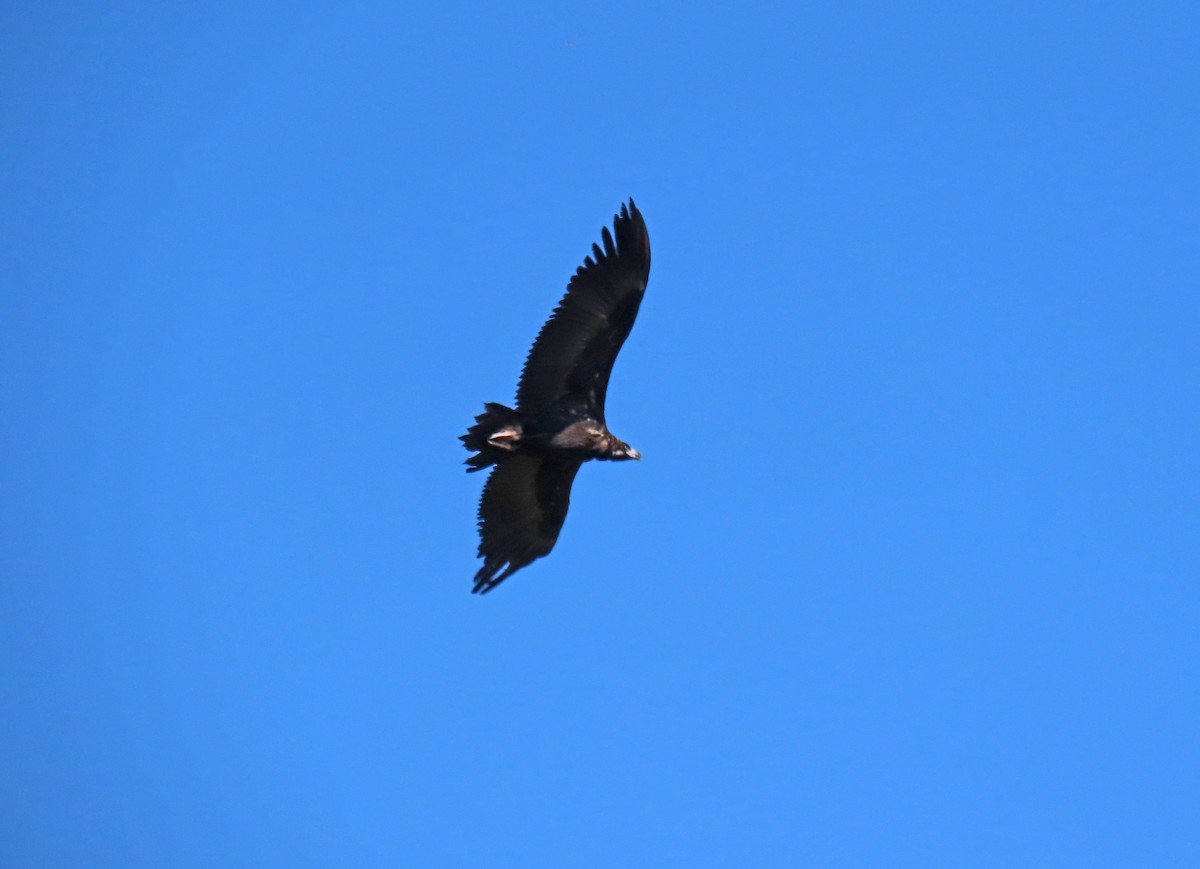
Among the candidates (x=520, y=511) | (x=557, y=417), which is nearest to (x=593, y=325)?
(x=557, y=417)

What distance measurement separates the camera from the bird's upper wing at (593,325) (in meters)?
19.3

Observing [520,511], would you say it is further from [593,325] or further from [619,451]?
[593,325]

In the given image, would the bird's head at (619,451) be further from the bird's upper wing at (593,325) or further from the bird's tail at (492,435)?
the bird's tail at (492,435)

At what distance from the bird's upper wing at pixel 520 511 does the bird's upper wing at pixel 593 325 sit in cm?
115

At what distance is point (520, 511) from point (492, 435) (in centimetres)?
203

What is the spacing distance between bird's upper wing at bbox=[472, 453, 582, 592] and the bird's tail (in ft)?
3.33

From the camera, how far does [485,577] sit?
20.6m

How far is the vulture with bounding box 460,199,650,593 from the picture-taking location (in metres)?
19.4

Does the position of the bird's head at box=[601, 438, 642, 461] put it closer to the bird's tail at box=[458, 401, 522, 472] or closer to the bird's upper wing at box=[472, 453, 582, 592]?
the bird's upper wing at box=[472, 453, 582, 592]

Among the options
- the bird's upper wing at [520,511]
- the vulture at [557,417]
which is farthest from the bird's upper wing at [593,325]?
the bird's upper wing at [520,511]

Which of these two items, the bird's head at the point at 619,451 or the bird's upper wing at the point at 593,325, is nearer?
the bird's upper wing at the point at 593,325

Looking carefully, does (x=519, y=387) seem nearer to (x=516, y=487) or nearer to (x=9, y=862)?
(x=516, y=487)

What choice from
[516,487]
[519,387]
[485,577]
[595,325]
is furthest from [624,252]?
[485,577]

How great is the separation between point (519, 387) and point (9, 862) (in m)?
171
